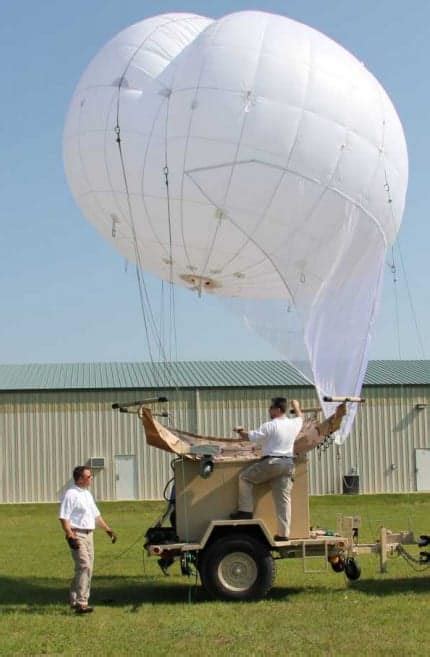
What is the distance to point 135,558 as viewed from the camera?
1565 centimetres

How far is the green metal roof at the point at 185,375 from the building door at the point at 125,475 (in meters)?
2.76

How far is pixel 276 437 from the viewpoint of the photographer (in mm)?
11203

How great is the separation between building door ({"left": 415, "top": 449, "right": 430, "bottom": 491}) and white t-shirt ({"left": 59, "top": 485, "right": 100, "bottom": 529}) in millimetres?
28268

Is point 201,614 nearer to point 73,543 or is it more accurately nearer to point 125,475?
point 73,543

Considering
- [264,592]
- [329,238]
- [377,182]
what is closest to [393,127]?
[377,182]

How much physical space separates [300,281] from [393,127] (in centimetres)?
247

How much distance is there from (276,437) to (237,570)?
1.62 m

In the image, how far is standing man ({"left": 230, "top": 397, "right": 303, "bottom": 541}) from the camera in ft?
36.4

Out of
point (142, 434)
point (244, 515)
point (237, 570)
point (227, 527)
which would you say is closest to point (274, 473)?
point (244, 515)

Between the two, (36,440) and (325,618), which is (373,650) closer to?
(325,618)

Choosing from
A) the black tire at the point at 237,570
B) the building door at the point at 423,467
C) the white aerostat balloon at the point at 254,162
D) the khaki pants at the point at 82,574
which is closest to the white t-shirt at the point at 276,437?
the white aerostat balloon at the point at 254,162

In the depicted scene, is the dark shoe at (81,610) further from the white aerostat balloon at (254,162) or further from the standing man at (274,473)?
the white aerostat balloon at (254,162)

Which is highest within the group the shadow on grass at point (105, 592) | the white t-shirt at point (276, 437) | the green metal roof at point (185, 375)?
the green metal roof at point (185, 375)

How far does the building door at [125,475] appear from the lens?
117ft
